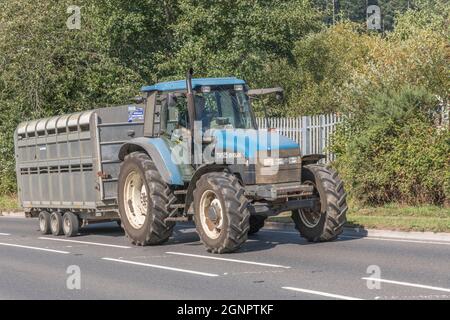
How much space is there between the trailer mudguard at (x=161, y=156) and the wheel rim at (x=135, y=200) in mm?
594

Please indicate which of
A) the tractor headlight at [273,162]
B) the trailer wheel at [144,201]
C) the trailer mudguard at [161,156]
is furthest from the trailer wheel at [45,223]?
the tractor headlight at [273,162]

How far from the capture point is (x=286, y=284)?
36.1 ft

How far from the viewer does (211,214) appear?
14039 millimetres

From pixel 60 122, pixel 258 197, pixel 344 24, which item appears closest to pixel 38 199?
pixel 60 122

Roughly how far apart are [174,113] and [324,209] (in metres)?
3.30

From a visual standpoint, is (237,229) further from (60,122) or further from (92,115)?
(60,122)

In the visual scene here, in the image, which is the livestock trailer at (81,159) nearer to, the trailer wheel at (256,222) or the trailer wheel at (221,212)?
the trailer wheel at (256,222)

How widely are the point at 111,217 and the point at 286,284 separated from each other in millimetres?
7435

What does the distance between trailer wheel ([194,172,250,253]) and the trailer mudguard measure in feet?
3.14

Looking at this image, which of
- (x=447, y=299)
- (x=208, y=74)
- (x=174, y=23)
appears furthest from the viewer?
(x=174, y=23)

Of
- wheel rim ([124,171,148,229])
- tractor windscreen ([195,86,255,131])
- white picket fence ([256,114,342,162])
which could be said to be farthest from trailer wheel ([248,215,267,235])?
white picket fence ([256,114,342,162])

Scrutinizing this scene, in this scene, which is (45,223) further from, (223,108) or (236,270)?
(236,270)

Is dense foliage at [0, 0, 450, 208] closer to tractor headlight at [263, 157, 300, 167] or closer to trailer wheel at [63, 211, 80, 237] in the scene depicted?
tractor headlight at [263, 157, 300, 167]

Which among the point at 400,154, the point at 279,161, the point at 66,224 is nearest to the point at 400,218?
the point at 400,154
